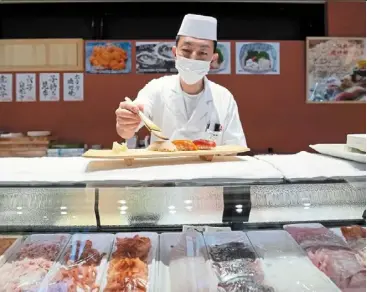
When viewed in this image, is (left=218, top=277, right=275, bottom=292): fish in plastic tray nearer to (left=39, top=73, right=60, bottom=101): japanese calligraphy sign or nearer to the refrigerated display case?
the refrigerated display case

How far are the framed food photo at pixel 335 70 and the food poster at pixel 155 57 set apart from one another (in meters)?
1.44

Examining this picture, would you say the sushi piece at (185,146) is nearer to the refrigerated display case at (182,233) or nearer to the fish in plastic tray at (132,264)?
the refrigerated display case at (182,233)

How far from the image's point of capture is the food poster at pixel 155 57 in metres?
4.51

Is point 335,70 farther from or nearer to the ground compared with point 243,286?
farther from the ground

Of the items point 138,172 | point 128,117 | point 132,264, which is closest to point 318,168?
point 138,172

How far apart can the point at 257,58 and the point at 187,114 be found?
2.09 metres

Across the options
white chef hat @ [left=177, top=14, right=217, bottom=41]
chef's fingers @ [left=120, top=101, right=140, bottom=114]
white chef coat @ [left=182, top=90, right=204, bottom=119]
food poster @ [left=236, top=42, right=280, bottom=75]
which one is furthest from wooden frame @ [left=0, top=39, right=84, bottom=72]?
chef's fingers @ [left=120, top=101, right=140, bottom=114]

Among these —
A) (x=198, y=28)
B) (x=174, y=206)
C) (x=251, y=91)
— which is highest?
(x=198, y=28)

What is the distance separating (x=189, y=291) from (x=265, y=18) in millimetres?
4038

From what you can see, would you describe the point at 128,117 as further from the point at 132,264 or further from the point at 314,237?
the point at 314,237

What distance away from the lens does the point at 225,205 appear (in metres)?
1.32

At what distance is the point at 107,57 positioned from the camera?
450 centimetres

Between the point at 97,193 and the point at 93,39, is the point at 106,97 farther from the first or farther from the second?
the point at 97,193

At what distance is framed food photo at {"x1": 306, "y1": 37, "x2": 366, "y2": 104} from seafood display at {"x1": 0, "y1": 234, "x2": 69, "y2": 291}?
12.3 ft
